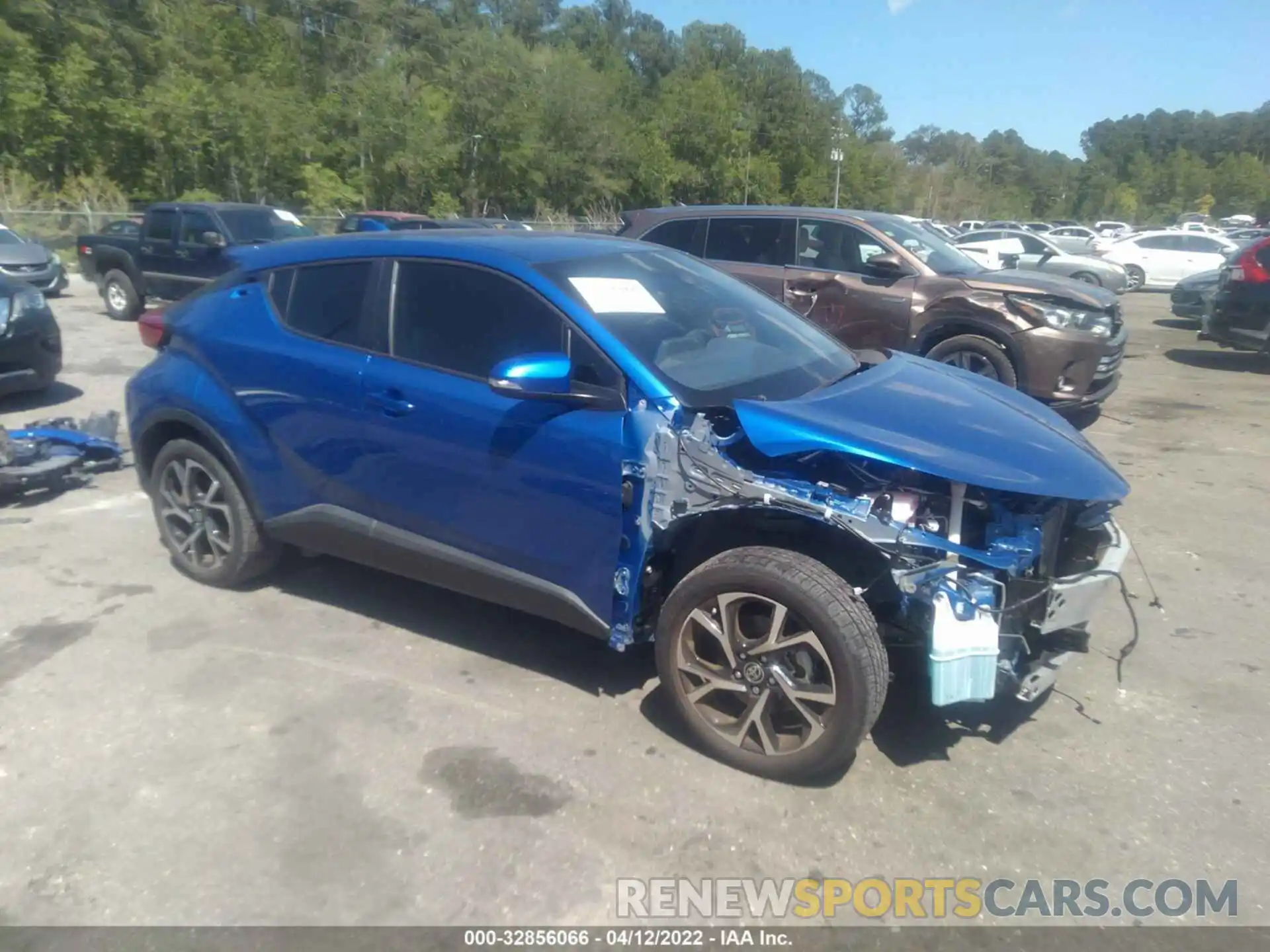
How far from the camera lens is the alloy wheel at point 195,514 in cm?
482

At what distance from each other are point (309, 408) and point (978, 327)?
19.1ft

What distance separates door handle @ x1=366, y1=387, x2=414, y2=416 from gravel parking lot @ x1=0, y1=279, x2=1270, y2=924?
1.07 m

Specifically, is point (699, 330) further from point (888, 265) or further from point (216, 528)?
point (888, 265)

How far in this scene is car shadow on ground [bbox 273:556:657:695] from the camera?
13.7 feet

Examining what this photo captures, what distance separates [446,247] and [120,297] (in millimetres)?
12609

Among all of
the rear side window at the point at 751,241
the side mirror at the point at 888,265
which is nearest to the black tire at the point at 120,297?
the rear side window at the point at 751,241

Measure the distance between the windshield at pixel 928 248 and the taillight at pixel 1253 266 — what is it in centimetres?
483

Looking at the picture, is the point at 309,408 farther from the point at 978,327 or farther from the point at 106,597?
the point at 978,327

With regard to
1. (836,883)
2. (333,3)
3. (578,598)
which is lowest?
(836,883)

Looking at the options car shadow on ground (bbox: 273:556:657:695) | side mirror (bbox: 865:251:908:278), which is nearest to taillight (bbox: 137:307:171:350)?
car shadow on ground (bbox: 273:556:657:695)

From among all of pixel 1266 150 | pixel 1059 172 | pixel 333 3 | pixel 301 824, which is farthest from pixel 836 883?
pixel 1266 150

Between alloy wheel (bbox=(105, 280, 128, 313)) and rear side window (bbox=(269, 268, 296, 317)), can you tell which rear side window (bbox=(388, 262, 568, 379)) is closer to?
rear side window (bbox=(269, 268, 296, 317))

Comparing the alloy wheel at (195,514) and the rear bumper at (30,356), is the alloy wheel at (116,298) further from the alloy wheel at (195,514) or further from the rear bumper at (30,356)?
the alloy wheel at (195,514)

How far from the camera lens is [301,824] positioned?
10.4 feet
